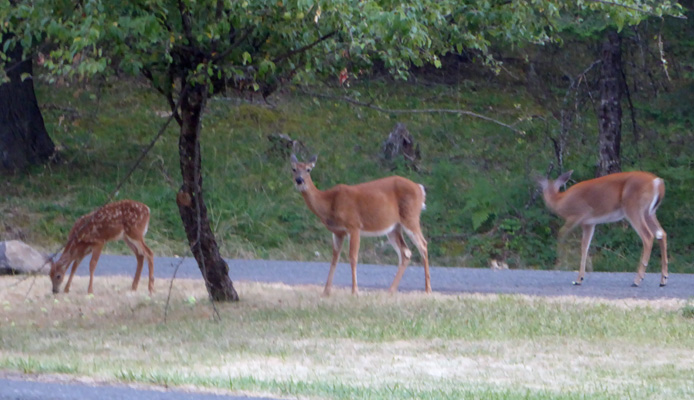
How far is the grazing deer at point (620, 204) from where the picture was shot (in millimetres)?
13086

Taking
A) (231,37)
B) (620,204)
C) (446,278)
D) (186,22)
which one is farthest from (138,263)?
(620,204)

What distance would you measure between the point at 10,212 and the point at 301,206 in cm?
528

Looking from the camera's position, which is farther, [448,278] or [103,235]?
[448,278]

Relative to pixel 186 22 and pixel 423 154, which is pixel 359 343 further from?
pixel 423 154

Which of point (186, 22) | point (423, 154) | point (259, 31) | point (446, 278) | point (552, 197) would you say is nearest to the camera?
point (186, 22)

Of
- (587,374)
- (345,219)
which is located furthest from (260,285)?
(587,374)

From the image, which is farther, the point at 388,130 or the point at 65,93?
the point at 65,93

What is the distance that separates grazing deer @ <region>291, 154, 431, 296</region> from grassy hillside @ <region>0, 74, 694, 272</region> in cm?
499

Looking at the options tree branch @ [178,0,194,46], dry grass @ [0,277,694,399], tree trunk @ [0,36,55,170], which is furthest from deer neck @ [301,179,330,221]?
tree trunk @ [0,36,55,170]

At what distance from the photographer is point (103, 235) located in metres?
11.7

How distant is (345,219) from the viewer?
11.5 m

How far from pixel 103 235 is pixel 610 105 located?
31.7 feet

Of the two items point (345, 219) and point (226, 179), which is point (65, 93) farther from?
point (345, 219)

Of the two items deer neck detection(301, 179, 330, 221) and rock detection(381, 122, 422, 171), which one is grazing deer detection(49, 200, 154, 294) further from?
rock detection(381, 122, 422, 171)
